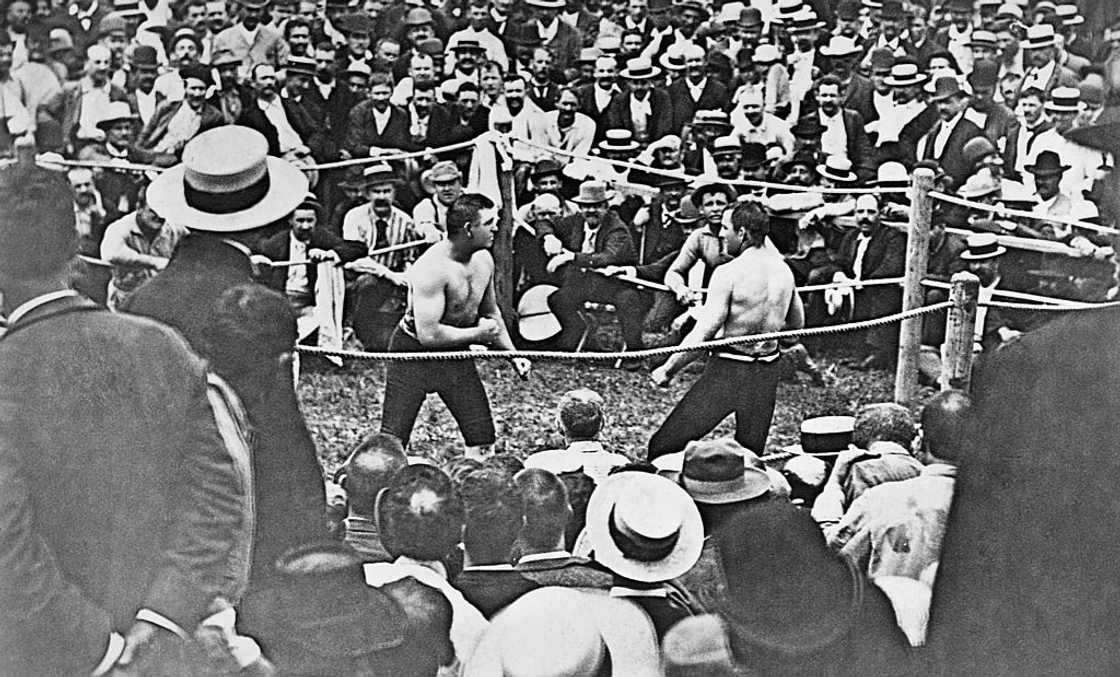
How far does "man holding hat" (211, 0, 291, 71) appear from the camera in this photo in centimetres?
430

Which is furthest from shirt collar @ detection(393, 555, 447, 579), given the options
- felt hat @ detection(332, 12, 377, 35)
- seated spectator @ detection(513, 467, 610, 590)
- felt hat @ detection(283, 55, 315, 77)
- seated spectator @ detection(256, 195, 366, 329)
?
felt hat @ detection(332, 12, 377, 35)

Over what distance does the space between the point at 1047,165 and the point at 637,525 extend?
1668 millimetres

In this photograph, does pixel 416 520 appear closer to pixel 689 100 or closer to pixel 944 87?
pixel 689 100

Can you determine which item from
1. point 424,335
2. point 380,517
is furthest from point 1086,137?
point 380,517

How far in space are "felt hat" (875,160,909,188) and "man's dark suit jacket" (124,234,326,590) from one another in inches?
74.5

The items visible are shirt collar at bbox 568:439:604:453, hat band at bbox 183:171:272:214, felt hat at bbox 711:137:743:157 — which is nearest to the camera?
hat band at bbox 183:171:272:214

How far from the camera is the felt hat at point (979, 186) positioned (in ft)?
15.0

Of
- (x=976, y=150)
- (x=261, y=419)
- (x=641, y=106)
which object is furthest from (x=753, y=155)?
(x=261, y=419)

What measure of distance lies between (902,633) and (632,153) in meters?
1.75

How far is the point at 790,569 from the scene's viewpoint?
15.4 feet

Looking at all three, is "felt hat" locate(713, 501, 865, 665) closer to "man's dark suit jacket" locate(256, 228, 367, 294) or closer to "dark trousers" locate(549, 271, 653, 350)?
"dark trousers" locate(549, 271, 653, 350)

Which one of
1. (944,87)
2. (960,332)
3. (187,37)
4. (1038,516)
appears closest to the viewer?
(187,37)

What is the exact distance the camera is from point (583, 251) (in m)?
4.52

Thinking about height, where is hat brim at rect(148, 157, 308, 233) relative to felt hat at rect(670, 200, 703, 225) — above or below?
above
